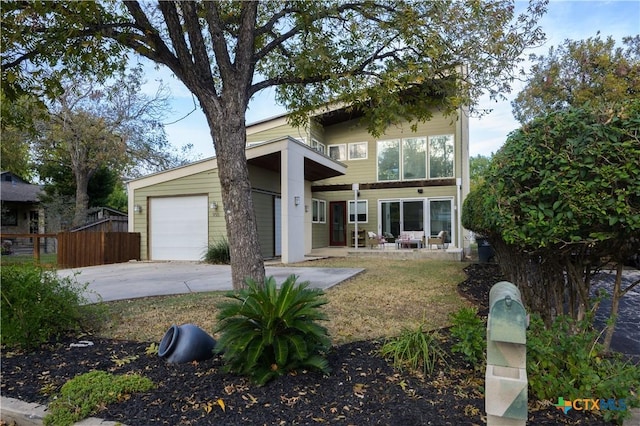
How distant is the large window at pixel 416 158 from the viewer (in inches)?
659

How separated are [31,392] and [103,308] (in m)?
2.13

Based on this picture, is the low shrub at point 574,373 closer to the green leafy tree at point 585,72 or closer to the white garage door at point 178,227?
the white garage door at point 178,227

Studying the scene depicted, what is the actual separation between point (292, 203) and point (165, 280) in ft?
16.2

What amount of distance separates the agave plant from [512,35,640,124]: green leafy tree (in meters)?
13.4

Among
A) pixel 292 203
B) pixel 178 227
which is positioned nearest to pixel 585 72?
pixel 292 203

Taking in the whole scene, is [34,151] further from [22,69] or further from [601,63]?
[601,63]

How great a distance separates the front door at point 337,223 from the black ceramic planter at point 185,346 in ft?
51.3

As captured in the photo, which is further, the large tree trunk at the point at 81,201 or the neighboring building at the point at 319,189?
the large tree trunk at the point at 81,201

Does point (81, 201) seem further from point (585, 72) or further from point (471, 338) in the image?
point (585, 72)

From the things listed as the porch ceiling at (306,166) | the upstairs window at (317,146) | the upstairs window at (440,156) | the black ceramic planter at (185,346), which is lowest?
the black ceramic planter at (185,346)

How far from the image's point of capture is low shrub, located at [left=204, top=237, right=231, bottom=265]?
12453 millimetres

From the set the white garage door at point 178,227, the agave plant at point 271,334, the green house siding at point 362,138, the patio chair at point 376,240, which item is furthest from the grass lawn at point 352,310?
the green house siding at point 362,138

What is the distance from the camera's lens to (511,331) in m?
1.88

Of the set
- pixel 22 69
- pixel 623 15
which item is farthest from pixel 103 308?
pixel 623 15
